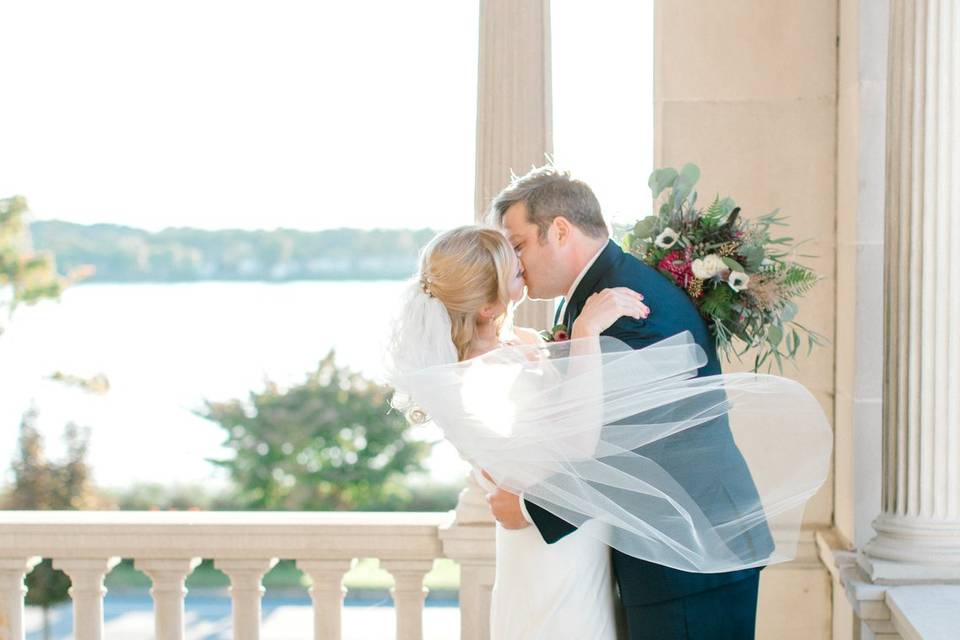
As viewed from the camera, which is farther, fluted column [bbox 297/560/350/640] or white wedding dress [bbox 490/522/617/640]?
fluted column [bbox 297/560/350/640]

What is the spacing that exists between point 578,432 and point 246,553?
2.79m

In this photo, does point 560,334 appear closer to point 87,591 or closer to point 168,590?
point 168,590

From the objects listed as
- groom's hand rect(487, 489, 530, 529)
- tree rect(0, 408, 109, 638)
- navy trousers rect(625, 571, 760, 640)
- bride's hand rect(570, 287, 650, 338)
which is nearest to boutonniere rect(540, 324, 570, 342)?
bride's hand rect(570, 287, 650, 338)

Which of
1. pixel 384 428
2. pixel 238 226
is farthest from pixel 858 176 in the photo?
pixel 238 226

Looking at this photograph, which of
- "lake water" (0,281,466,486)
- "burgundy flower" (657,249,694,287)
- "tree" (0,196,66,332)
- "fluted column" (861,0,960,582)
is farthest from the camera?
"lake water" (0,281,466,486)

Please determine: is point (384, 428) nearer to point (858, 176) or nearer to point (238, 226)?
point (238, 226)

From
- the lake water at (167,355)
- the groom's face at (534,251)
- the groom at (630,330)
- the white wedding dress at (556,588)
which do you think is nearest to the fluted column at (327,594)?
the white wedding dress at (556,588)

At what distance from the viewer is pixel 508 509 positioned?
12.4 feet

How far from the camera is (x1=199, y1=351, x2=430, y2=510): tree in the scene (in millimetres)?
26031

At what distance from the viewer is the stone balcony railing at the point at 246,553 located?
5.76 metres

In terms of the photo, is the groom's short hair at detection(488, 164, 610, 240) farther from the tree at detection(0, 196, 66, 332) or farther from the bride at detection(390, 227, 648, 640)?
the tree at detection(0, 196, 66, 332)

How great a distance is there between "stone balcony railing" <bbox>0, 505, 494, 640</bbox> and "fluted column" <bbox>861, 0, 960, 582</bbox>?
2048mm

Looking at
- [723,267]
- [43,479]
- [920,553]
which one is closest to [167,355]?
[43,479]

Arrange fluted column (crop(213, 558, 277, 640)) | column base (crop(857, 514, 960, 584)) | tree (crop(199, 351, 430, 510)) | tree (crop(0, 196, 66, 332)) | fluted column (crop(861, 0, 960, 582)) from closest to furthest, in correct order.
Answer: fluted column (crop(861, 0, 960, 582)), column base (crop(857, 514, 960, 584)), fluted column (crop(213, 558, 277, 640)), tree (crop(0, 196, 66, 332)), tree (crop(199, 351, 430, 510))
